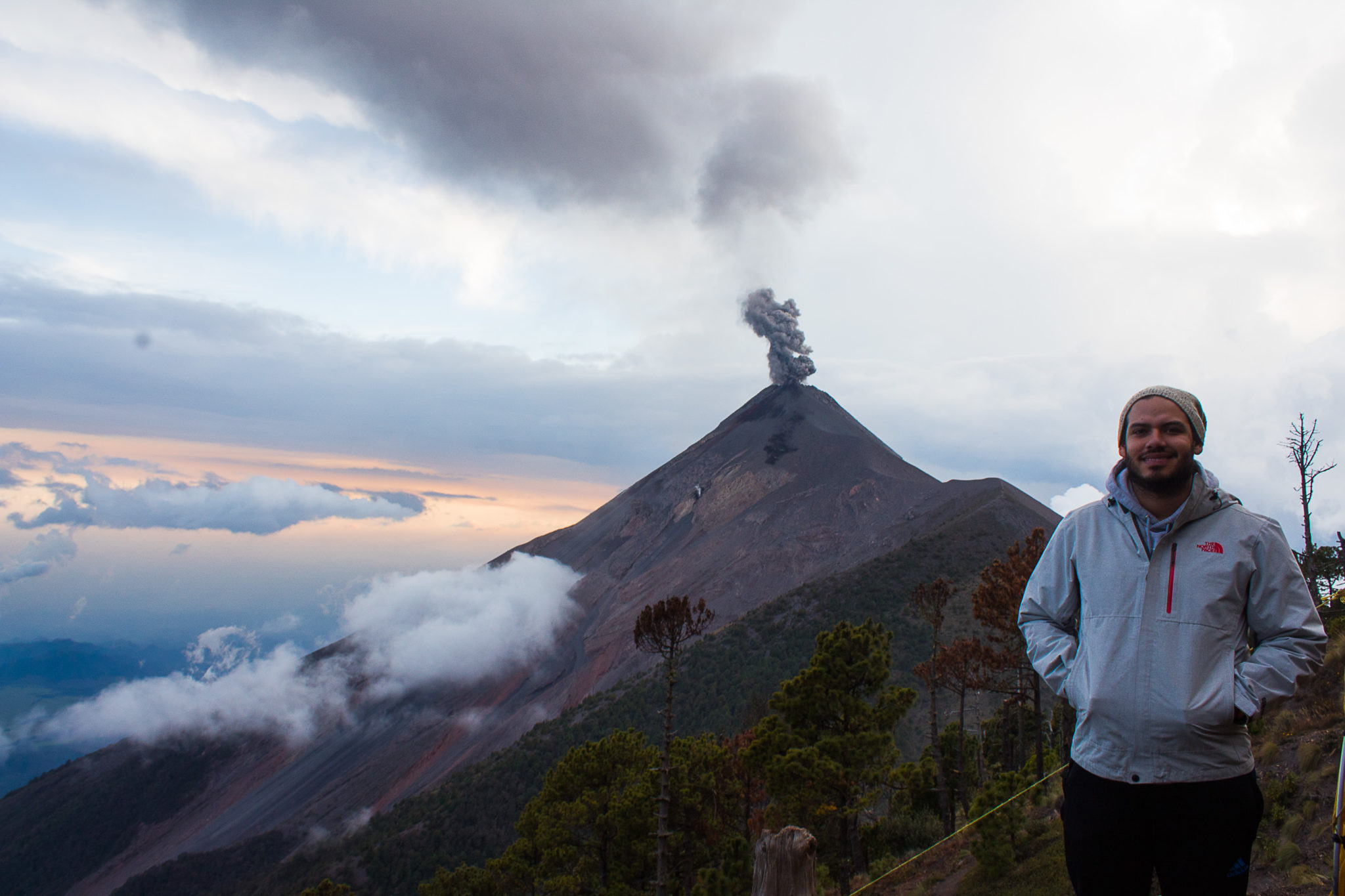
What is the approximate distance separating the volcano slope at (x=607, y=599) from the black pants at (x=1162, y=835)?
6387 cm

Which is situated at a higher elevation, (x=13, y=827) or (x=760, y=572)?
(x=760, y=572)

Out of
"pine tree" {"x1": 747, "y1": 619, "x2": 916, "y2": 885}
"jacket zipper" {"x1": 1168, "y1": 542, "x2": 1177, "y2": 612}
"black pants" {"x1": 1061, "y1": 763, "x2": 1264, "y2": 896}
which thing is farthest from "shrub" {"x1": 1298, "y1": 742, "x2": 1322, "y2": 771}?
"pine tree" {"x1": 747, "y1": 619, "x2": 916, "y2": 885}

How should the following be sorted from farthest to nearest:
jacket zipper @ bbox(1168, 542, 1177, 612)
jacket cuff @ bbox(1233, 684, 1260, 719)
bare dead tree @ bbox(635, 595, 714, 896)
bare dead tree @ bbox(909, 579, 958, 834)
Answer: bare dead tree @ bbox(909, 579, 958, 834)
bare dead tree @ bbox(635, 595, 714, 896)
jacket zipper @ bbox(1168, 542, 1177, 612)
jacket cuff @ bbox(1233, 684, 1260, 719)

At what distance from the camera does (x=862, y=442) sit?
10069 cm

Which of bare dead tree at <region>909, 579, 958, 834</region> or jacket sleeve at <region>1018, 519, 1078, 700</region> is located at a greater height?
jacket sleeve at <region>1018, 519, 1078, 700</region>

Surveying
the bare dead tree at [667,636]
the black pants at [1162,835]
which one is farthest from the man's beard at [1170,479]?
the bare dead tree at [667,636]

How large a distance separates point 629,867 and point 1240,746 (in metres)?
19.1

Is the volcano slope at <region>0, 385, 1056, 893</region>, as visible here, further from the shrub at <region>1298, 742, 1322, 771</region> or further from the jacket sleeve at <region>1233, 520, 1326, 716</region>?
the jacket sleeve at <region>1233, 520, 1326, 716</region>

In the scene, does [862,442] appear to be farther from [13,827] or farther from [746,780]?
[13,827]

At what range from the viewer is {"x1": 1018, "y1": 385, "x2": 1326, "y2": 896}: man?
7.11ft

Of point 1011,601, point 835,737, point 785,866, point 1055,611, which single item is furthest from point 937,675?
point 1055,611

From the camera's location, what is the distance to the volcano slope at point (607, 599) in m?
68.6

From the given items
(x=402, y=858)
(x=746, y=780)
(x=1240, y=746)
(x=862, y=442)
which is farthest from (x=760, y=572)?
(x=1240, y=746)

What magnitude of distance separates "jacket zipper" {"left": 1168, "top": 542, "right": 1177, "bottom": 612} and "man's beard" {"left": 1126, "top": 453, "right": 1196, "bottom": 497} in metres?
0.20
